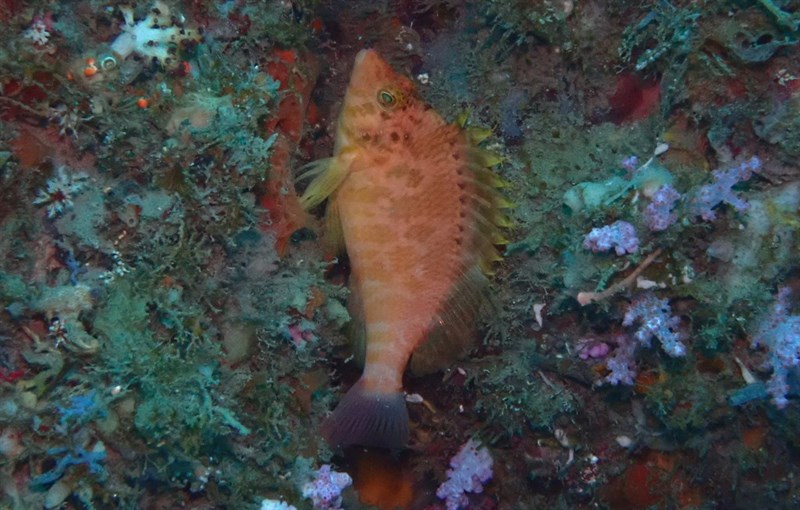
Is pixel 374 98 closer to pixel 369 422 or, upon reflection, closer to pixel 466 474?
pixel 369 422

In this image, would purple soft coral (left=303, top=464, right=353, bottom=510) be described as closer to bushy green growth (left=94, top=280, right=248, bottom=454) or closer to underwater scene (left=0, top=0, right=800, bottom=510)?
underwater scene (left=0, top=0, right=800, bottom=510)

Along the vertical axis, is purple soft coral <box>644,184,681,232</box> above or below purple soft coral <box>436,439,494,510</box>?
above

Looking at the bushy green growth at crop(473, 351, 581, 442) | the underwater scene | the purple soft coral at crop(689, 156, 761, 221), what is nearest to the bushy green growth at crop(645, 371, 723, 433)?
the underwater scene

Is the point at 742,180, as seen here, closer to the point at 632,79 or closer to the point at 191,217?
the point at 632,79

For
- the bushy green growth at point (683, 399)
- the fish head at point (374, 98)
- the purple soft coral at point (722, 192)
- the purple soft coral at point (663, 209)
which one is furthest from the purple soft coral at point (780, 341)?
the fish head at point (374, 98)

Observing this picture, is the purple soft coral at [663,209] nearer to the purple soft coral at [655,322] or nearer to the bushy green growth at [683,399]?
the purple soft coral at [655,322]

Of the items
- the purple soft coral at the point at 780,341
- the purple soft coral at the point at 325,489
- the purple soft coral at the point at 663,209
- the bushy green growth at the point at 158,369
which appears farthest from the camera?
the purple soft coral at the point at 325,489

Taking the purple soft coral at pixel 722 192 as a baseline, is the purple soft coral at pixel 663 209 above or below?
below

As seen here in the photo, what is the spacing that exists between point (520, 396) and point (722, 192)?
5.22 feet

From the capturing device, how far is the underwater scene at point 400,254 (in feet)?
8.02

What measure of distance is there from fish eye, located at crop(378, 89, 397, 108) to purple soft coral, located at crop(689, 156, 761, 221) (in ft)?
5.82

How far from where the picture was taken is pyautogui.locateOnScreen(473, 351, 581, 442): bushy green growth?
3338mm

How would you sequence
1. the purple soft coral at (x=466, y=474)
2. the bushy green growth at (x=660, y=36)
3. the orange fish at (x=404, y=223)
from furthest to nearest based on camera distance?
the purple soft coral at (x=466, y=474), the orange fish at (x=404, y=223), the bushy green growth at (x=660, y=36)

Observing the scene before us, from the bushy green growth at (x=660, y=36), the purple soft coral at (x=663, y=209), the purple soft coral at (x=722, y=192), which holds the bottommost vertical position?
the purple soft coral at (x=663, y=209)
